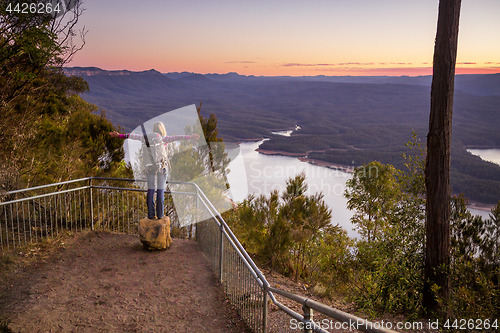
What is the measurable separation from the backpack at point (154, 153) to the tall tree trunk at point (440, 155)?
4823mm

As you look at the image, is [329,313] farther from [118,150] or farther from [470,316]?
[118,150]

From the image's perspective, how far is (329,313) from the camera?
195 centimetres

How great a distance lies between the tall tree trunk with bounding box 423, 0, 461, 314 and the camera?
5656 millimetres

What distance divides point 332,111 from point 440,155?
11941 centimetres

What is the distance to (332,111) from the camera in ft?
394

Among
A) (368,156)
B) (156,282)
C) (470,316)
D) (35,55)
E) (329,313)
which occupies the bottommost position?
(368,156)

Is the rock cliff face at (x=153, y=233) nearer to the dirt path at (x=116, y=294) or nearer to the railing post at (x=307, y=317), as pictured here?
the dirt path at (x=116, y=294)

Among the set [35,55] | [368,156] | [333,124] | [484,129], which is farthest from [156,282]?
[333,124]

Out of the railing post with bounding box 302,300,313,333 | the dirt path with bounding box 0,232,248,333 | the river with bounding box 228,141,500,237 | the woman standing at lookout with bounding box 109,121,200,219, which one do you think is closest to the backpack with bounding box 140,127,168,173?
the woman standing at lookout with bounding box 109,121,200,219

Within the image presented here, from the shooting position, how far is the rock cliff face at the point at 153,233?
5496 mm

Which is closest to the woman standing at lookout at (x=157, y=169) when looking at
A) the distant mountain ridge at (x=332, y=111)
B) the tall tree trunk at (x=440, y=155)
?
the tall tree trunk at (x=440, y=155)

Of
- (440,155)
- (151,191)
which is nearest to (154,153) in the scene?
(151,191)

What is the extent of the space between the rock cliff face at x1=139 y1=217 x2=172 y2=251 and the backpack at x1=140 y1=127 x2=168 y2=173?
2.95 feet

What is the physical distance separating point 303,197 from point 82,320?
19.9 feet
